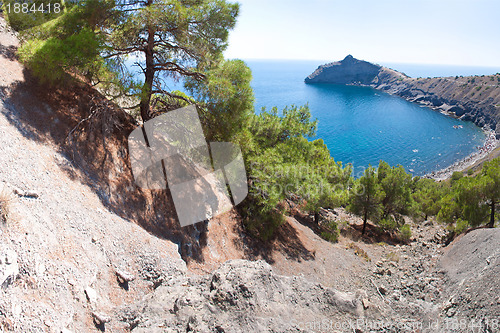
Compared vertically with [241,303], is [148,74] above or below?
above

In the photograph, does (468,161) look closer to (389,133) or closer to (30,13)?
(389,133)

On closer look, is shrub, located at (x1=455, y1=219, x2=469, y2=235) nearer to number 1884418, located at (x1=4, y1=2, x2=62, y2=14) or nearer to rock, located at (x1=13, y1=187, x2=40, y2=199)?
rock, located at (x1=13, y1=187, x2=40, y2=199)

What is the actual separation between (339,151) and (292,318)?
214ft

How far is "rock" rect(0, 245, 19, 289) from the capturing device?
495 cm

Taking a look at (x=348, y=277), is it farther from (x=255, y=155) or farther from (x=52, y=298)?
(x=52, y=298)

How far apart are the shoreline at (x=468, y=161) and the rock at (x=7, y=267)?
70028mm

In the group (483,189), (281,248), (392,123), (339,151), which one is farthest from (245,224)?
(392,123)

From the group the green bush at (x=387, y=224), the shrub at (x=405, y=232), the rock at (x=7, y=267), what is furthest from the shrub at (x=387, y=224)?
the rock at (x=7, y=267)

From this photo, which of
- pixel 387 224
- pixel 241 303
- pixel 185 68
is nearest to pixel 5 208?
A: pixel 241 303

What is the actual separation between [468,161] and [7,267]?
86448 millimetres

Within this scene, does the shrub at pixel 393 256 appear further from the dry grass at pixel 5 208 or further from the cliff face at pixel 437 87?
the cliff face at pixel 437 87

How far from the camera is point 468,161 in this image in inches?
2704

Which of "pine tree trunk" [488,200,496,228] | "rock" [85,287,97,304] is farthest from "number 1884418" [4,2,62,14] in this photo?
"pine tree trunk" [488,200,496,228]

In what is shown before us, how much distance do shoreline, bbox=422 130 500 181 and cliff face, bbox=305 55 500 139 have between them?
9339mm
